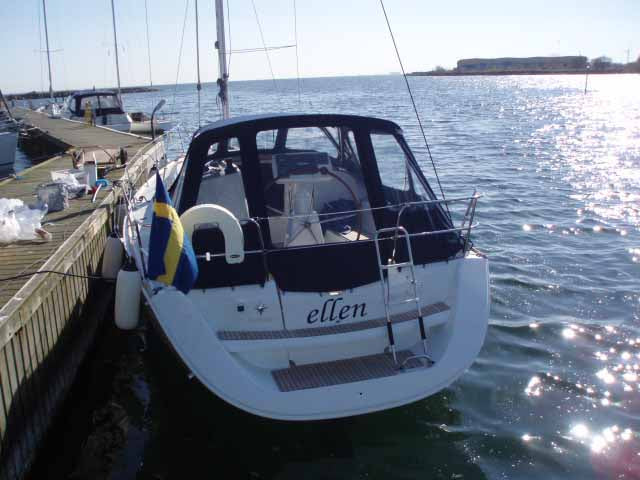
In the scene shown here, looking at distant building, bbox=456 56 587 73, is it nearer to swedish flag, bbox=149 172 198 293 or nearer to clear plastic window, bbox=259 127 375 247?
clear plastic window, bbox=259 127 375 247

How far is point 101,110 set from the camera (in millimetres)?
24344

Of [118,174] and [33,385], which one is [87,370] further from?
[118,174]

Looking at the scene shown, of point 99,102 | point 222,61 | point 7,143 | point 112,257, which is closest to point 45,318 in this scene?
point 112,257

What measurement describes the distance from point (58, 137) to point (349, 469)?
17.7 m

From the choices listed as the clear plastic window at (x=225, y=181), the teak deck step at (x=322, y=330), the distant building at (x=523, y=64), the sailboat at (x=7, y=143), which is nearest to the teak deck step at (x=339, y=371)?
the teak deck step at (x=322, y=330)

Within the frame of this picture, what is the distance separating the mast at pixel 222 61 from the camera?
9.77 meters

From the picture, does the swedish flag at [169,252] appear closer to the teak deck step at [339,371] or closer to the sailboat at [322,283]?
the sailboat at [322,283]

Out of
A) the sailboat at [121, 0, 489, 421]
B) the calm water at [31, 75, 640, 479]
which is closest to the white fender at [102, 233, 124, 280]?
the calm water at [31, 75, 640, 479]

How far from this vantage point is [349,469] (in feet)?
15.6

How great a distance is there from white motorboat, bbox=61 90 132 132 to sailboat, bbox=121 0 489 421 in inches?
754

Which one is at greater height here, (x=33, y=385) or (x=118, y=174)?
(x=118, y=174)

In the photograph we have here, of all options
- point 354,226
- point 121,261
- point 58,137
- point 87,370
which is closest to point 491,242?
point 354,226

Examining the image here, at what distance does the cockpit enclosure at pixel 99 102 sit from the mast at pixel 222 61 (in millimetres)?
15748

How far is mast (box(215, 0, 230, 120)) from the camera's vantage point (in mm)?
9773
